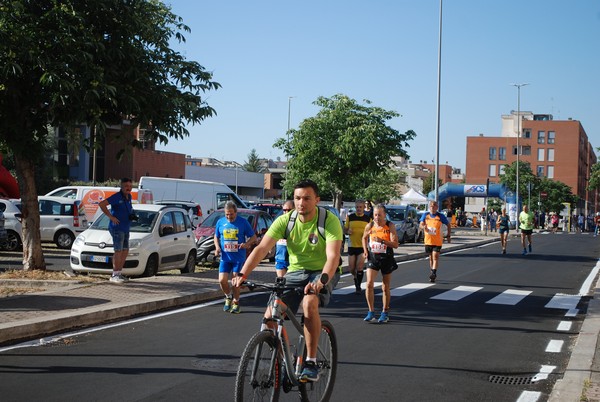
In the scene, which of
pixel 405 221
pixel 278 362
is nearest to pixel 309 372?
pixel 278 362

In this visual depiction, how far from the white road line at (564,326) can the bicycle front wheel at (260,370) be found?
6.97 meters

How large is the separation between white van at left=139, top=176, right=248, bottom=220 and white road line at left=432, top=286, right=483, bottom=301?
22.9 meters

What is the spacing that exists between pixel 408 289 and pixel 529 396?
920cm

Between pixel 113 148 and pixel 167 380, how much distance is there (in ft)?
182

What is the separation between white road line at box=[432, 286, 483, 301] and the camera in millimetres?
15051

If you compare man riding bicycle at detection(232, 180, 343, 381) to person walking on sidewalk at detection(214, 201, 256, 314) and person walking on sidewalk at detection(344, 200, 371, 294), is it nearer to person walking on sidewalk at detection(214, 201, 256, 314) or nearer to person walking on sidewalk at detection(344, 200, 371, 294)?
person walking on sidewalk at detection(214, 201, 256, 314)

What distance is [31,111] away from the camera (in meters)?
15.0

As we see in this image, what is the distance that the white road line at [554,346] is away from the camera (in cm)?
966

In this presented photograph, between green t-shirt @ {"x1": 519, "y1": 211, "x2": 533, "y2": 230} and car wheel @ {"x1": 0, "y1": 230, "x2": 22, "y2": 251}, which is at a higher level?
green t-shirt @ {"x1": 519, "y1": 211, "x2": 533, "y2": 230}

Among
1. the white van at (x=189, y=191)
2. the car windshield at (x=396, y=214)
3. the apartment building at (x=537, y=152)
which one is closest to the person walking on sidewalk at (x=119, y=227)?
the car windshield at (x=396, y=214)

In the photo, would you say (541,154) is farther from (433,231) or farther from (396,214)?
(433,231)

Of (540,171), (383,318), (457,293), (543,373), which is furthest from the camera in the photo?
(540,171)

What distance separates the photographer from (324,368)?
6.52 m

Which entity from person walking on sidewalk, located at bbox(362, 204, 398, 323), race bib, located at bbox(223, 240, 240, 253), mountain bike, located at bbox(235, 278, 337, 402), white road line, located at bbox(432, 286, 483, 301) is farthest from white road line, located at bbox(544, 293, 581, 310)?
mountain bike, located at bbox(235, 278, 337, 402)
